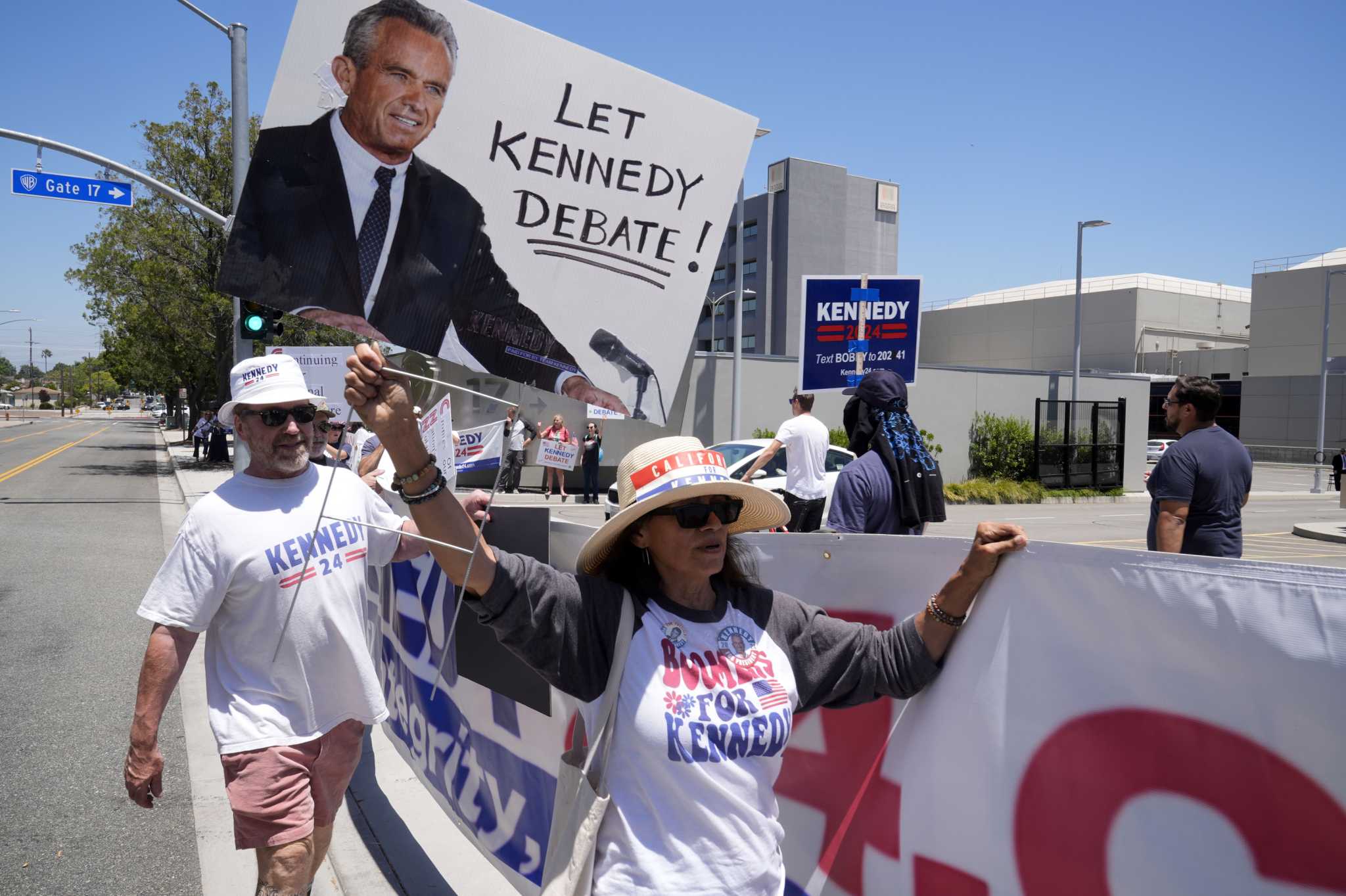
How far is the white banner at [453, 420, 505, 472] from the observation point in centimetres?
295

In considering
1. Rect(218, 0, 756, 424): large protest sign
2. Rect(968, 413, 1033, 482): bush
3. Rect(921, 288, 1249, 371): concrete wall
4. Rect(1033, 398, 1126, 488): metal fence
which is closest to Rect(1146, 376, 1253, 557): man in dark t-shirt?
Rect(218, 0, 756, 424): large protest sign

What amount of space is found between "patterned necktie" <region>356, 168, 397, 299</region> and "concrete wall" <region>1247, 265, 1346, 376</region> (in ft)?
183

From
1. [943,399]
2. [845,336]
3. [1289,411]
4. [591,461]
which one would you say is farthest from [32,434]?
[1289,411]

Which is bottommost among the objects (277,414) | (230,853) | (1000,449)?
(230,853)

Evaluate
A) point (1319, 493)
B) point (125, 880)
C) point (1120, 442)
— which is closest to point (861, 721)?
point (125, 880)

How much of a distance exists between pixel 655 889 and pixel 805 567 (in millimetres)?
1061

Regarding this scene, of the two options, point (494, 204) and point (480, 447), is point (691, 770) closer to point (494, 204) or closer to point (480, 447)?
point (480, 447)

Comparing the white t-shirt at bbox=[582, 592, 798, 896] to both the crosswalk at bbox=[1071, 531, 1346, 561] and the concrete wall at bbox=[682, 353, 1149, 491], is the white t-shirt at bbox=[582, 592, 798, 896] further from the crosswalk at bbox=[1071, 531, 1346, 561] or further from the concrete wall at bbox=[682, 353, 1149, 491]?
the concrete wall at bbox=[682, 353, 1149, 491]

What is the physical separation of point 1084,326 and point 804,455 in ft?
173

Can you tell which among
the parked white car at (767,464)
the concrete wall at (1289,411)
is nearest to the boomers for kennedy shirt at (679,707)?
A: the parked white car at (767,464)

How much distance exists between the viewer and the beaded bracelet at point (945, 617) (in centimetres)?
217

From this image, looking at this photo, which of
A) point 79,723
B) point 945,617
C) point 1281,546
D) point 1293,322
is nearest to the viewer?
point 945,617

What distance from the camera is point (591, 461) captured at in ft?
64.0

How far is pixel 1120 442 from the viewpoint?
86.2 ft
